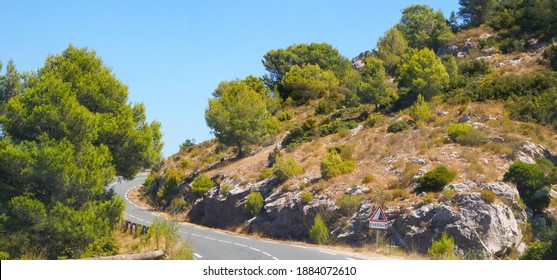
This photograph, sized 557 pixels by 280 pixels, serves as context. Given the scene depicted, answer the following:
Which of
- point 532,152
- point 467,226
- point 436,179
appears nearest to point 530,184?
point 436,179

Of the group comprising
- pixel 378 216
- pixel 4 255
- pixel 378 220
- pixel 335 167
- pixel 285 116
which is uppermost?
pixel 285 116

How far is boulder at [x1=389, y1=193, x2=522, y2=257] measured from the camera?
24.4 m

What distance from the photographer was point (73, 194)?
21.6 metres

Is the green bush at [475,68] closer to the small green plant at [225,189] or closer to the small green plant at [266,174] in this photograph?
the small green plant at [266,174]

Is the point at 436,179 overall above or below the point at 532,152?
below

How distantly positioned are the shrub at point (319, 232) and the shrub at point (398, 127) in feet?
47.7

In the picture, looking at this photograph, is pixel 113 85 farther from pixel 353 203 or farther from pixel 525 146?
pixel 525 146

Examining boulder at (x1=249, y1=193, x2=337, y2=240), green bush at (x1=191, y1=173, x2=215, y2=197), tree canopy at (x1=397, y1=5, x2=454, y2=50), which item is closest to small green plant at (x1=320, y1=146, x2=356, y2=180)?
boulder at (x1=249, y1=193, x2=337, y2=240)

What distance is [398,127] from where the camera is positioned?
1607 inches

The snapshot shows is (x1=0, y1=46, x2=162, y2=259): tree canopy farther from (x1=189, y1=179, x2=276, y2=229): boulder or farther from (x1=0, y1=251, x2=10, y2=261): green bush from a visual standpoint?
(x1=189, y1=179, x2=276, y2=229): boulder

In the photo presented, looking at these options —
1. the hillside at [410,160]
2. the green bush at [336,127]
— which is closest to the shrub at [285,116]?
the hillside at [410,160]

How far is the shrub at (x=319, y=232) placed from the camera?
92.5 feet

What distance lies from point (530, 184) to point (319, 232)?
10.9 meters

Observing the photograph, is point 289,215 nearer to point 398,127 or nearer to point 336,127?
point 398,127
